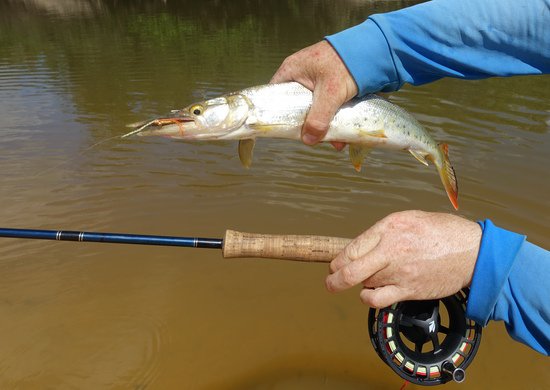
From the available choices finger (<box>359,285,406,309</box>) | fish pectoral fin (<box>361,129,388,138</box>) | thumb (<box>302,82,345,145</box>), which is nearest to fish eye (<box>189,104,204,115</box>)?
thumb (<box>302,82,345,145</box>)

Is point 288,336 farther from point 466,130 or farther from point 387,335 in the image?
point 466,130

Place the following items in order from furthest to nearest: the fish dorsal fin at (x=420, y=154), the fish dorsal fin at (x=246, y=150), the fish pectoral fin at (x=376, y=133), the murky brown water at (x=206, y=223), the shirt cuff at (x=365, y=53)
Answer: the murky brown water at (x=206, y=223)
the fish dorsal fin at (x=420, y=154)
the fish dorsal fin at (x=246, y=150)
the fish pectoral fin at (x=376, y=133)
the shirt cuff at (x=365, y=53)

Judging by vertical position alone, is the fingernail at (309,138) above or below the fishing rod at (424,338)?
above

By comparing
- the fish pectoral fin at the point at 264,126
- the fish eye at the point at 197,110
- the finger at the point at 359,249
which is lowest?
the finger at the point at 359,249

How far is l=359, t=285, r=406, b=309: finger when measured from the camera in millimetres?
1762

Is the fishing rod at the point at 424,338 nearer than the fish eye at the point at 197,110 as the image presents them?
Yes

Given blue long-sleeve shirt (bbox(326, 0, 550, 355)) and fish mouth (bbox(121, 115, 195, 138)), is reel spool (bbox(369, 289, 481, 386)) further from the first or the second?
fish mouth (bbox(121, 115, 195, 138))

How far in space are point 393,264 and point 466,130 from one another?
625 cm

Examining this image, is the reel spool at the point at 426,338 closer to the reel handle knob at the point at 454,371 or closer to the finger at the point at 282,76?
the reel handle knob at the point at 454,371

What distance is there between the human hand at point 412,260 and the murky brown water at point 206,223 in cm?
170

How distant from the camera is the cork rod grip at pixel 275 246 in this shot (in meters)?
2.33

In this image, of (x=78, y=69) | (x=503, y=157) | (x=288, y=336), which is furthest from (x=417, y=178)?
(x=78, y=69)

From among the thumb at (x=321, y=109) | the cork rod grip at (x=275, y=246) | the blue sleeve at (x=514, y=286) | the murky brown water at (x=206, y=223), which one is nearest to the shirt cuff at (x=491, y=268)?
the blue sleeve at (x=514, y=286)

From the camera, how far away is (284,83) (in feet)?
8.20
